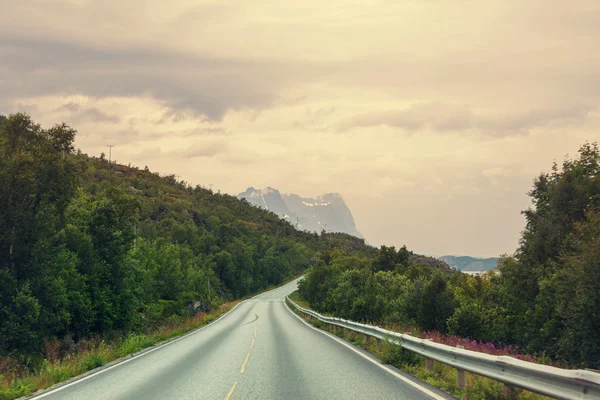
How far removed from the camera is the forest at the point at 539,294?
23281 mm

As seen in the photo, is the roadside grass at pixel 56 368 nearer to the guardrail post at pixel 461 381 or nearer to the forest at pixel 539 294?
the guardrail post at pixel 461 381

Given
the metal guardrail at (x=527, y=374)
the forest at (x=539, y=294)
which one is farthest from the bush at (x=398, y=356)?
the forest at (x=539, y=294)

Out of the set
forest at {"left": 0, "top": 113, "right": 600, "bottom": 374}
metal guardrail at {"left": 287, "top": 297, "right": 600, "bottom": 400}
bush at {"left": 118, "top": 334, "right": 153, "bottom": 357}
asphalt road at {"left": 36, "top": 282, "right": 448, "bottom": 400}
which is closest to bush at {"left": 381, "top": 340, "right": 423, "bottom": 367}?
asphalt road at {"left": 36, "top": 282, "right": 448, "bottom": 400}

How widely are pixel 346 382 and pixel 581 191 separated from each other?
101 feet

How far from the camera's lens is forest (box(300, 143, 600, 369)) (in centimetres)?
2328

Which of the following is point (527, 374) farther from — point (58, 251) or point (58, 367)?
point (58, 251)

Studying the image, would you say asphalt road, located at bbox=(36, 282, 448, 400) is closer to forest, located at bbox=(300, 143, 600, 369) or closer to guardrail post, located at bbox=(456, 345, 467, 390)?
guardrail post, located at bbox=(456, 345, 467, 390)

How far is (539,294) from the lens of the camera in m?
30.4

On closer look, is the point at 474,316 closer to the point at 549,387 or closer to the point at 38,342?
the point at 549,387

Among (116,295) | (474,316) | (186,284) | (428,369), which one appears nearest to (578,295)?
(474,316)

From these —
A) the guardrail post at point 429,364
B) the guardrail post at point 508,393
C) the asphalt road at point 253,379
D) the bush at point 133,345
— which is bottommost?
the bush at point 133,345

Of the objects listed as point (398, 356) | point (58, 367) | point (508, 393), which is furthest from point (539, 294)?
point (58, 367)

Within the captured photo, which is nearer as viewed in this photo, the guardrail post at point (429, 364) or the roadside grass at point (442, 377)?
the roadside grass at point (442, 377)

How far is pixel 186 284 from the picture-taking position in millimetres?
67062
